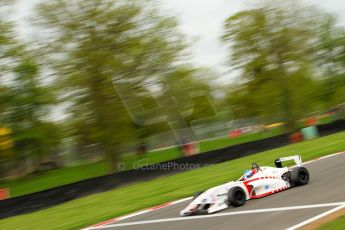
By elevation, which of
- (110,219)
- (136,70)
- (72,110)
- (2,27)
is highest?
(2,27)

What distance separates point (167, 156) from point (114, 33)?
18643mm

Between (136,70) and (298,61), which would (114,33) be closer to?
(136,70)

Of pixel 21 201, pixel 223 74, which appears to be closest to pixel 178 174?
pixel 21 201

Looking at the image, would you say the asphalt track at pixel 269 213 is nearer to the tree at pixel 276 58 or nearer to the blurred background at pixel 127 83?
the blurred background at pixel 127 83

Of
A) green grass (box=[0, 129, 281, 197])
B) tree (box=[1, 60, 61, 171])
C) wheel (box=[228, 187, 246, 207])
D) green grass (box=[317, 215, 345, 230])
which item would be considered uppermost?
tree (box=[1, 60, 61, 171])

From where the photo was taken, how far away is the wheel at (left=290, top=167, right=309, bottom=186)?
1023 centimetres

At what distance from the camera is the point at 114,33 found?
81.3ft

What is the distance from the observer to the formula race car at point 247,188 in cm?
916

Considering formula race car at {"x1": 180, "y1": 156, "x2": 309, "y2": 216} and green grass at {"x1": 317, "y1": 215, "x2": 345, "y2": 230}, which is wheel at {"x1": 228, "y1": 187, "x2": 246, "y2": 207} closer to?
formula race car at {"x1": 180, "y1": 156, "x2": 309, "y2": 216}

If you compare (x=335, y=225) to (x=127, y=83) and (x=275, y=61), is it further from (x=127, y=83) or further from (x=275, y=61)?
(x=275, y=61)

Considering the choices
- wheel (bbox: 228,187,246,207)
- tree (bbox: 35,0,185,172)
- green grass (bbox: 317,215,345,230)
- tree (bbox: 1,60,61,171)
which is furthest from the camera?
tree (bbox: 1,60,61,171)

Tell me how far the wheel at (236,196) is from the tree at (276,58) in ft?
81.9

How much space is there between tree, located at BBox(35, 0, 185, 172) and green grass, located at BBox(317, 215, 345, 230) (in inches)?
717

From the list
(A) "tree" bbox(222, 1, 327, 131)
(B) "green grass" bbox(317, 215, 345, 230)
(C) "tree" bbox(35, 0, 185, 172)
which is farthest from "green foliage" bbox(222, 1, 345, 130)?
(B) "green grass" bbox(317, 215, 345, 230)
